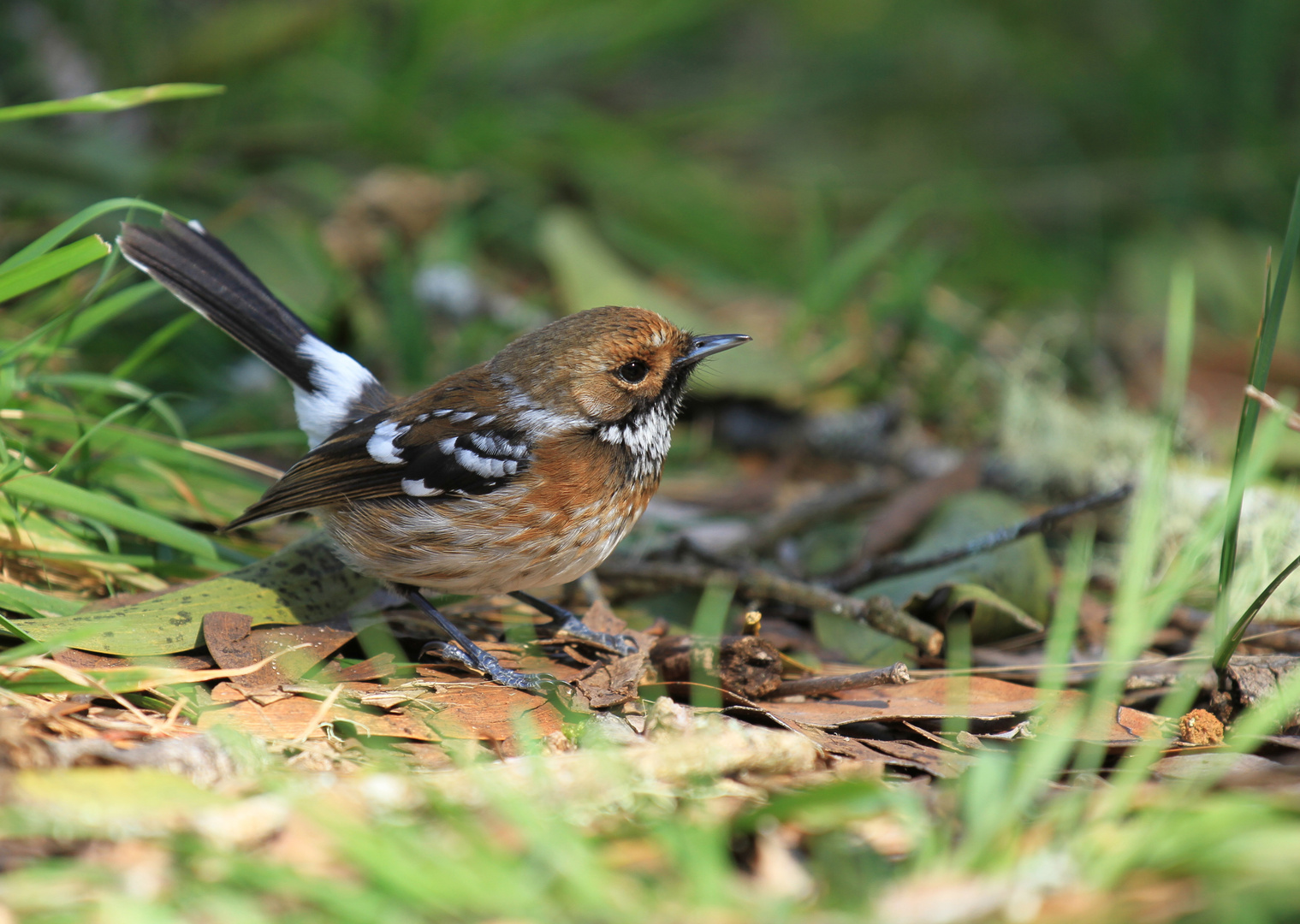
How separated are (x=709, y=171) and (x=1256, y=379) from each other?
5710mm

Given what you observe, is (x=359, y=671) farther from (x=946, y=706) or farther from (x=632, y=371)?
(x=946, y=706)

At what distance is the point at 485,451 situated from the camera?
3510 mm

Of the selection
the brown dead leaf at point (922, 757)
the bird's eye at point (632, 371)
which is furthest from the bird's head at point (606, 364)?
the brown dead leaf at point (922, 757)

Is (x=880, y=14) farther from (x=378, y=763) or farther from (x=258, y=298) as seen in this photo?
(x=378, y=763)

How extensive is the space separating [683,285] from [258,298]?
3.36 meters

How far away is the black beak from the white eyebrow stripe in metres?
1.02

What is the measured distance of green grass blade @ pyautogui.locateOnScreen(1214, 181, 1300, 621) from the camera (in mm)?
2490

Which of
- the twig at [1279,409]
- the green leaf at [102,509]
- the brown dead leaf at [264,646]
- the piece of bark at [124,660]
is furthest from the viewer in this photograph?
the green leaf at [102,509]

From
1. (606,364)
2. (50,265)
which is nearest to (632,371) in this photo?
(606,364)

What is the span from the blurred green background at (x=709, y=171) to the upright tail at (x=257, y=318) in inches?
12.6

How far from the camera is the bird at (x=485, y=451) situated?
337 cm

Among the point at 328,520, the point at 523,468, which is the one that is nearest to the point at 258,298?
the point at 328,520

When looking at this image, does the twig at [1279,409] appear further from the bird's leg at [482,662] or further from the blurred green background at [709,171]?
the blurred green background at [709,171]

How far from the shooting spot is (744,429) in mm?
5324
